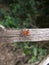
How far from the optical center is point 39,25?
16.0 feet

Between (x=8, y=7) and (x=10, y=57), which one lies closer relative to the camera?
(x=10, y=57)

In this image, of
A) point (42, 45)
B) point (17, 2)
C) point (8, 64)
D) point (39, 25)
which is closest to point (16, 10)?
point (17, 2)

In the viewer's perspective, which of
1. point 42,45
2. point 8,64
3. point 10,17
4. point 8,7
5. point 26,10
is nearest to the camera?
point 8,64

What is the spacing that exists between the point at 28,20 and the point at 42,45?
845 millimetres

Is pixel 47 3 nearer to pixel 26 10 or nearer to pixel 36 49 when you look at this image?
pixel 26 10

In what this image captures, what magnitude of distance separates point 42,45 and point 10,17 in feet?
3.20

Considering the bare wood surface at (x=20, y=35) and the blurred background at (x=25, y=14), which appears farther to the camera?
the blurred background at (x=25, y=14)

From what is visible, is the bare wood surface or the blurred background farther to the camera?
the blurred background

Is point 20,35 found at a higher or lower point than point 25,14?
higher

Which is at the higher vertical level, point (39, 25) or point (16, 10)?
point (16, 10)

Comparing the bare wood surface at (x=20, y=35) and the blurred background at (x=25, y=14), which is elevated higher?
the bare wood surface at (x=20, y=35)

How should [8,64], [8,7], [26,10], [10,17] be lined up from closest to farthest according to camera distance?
[8,64] < [10,17] < [26,10] < [8,7]

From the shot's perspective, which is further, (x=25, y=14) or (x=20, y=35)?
(x=25, y=14)

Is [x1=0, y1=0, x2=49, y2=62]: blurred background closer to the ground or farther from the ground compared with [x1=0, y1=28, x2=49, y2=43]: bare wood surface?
closer to the ground
